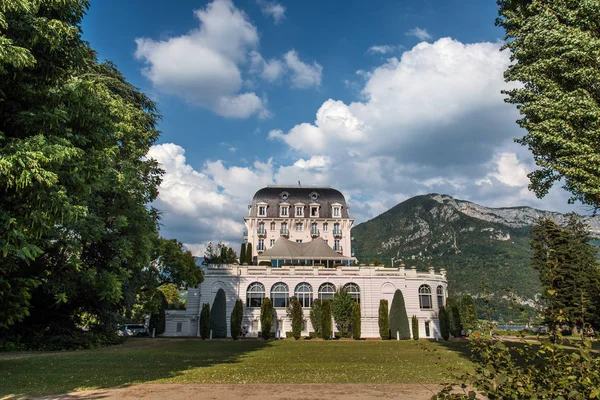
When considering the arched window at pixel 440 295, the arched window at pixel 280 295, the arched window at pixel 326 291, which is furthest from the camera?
the arched window at pixel 440 295

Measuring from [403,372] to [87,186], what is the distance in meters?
12.2

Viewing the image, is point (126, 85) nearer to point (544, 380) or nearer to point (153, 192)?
point (153, 192)

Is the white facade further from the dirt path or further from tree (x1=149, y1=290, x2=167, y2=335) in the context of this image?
the dirt path

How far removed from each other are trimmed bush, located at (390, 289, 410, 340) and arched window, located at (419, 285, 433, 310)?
4.68 meters

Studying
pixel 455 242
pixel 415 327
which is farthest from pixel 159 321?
pixel 455 242

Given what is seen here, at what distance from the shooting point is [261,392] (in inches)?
411

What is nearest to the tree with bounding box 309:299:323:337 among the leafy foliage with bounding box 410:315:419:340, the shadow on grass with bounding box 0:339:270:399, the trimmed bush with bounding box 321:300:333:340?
the trimmed bush with bounding box 321:300:333:340

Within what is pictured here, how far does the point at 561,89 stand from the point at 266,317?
3072 cm

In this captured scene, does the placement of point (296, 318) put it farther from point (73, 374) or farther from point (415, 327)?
point (73, 374)

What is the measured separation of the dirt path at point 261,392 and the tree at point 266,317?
88.4ft

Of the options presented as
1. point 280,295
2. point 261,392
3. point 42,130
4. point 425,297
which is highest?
point 42,130

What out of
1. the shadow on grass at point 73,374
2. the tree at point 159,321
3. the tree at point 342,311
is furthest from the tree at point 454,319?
the shadow on grass at point 73,374

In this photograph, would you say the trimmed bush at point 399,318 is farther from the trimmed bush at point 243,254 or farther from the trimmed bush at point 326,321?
the trimmed bush at point 243,254

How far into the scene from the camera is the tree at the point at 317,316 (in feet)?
128
